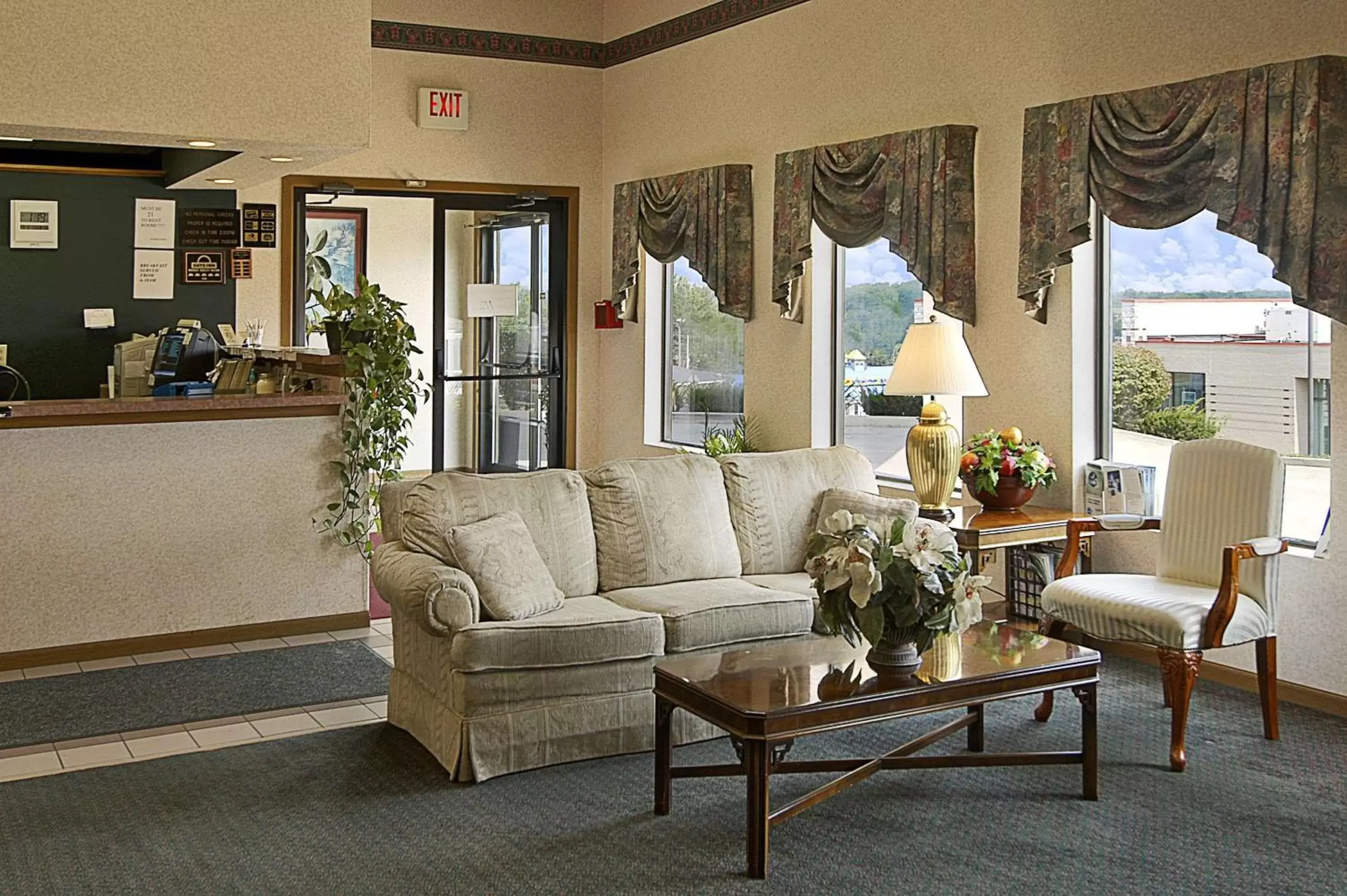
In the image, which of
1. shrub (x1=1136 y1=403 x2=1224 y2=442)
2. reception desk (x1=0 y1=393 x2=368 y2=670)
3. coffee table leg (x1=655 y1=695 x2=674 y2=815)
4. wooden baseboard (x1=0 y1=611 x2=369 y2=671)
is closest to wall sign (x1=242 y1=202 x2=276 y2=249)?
reception desk (x1=0 y1=393 x2=368 y2=670)

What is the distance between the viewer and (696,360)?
326 inches

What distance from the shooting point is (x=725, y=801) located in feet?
12.5

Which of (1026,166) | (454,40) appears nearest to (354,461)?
(1026,166)

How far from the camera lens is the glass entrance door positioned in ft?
29.0

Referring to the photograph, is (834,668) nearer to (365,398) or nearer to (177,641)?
(365,398)

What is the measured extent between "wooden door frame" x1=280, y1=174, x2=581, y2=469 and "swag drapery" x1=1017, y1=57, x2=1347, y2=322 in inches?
155

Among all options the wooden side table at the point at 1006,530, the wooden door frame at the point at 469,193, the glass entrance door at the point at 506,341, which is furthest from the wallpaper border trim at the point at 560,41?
the wooden side table at the point at 1006,530

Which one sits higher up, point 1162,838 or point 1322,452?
point 1322,452

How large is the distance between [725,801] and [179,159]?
202 inches

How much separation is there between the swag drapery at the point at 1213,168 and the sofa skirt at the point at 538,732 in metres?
2.55

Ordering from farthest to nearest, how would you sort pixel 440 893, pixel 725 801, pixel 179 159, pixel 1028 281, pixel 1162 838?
pixel 179 159 → pixel 1028 281 → pixel 725 801 → pixel 1162 838 → pixel 440 893

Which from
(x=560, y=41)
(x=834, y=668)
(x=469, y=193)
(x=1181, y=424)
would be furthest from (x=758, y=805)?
(x=560, y=41)

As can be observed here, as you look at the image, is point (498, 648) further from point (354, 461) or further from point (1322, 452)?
point (1322, 452)

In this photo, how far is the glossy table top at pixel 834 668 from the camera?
11.3ft
